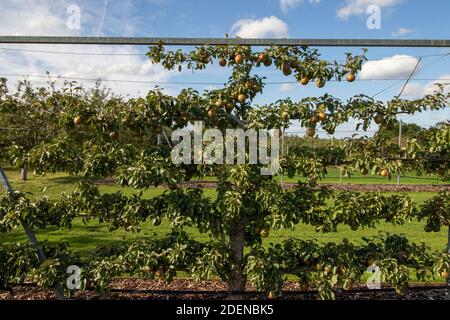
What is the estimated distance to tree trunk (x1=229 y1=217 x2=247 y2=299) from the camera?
4.08m

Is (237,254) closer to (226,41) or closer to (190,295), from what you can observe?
(190,295)

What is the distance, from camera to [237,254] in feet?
13.5

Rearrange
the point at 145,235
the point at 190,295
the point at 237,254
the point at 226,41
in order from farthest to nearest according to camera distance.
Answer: the point at 145,235 < the point at 190,295 < the point at 237,254 < the point at 226,41

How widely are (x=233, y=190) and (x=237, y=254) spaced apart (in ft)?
2.64

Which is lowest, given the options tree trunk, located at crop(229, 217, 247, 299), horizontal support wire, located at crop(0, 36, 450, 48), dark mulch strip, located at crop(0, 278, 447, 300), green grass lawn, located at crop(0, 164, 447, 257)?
dark mulch strip, located at crop(0, 278, 447, 300)

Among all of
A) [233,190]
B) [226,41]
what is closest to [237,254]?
[233,190]

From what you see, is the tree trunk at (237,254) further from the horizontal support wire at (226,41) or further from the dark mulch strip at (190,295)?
the horizontal support wire at (226,41)

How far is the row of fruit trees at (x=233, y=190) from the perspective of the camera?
3.75 meters

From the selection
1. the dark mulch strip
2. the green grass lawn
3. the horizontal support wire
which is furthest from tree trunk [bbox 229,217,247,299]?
the green grass lawn

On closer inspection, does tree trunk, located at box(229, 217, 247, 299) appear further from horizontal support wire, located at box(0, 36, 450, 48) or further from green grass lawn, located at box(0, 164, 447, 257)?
green grass lawn, located at box(0, 164, 447, 257)

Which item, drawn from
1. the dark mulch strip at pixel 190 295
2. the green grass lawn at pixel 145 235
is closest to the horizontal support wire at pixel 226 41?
the dark mulch strip at pixel 190 295

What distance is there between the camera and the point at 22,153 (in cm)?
398

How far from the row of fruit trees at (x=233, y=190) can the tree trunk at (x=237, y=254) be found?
1cm

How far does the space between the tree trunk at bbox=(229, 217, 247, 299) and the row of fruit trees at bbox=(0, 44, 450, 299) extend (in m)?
0.01
